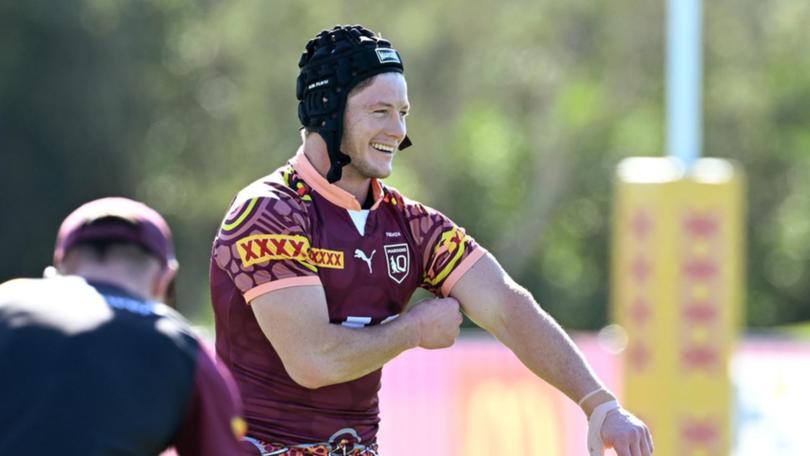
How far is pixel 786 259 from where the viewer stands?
1409 inches

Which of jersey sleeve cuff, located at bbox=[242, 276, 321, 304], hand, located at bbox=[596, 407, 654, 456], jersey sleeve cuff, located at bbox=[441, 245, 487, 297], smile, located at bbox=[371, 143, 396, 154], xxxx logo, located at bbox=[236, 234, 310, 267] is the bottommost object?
hand, located at bbox=[596, 407, 654, 456]

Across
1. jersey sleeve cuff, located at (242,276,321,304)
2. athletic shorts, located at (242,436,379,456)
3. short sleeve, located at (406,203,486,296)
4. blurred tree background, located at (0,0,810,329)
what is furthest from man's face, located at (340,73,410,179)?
blurred tree background, located at (0,0,810,329)

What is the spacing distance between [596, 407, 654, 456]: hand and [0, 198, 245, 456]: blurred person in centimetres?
176

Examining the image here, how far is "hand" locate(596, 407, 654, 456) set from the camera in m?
4.92

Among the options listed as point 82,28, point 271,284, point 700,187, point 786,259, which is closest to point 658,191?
point 700,187

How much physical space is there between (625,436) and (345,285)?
1.01 meters

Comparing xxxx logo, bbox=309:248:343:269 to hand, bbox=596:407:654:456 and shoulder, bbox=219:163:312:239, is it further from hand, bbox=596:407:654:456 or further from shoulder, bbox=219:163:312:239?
hand, bbox=596:407:654:456

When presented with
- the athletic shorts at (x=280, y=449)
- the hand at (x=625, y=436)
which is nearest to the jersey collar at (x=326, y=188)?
the athletic shorts at (x=280, y=449)

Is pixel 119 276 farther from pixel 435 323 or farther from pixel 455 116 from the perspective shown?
pixel 455 116

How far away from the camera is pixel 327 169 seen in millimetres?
5156

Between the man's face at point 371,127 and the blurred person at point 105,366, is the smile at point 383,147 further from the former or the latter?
the blurred person at point 105,366

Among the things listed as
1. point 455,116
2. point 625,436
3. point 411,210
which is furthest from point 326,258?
point 455,116

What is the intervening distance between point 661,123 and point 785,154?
3502 millimetres

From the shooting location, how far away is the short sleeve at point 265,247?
4.81 m
